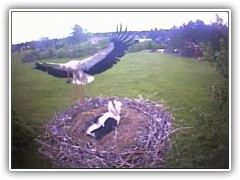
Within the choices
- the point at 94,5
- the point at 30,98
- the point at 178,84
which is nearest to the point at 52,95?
the point at 30,98

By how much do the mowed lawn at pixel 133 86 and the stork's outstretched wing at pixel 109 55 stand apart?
3 centimetres

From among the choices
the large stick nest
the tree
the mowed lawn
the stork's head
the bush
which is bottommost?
the large stick nest

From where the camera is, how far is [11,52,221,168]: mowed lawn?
2100 millimetres

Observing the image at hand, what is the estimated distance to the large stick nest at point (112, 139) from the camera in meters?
2.09

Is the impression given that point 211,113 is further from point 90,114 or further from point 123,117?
point 90,114

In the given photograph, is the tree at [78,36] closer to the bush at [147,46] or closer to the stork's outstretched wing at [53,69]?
the stork's outstretched wing at [53,69]

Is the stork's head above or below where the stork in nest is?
above

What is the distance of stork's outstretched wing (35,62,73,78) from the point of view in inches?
83.2

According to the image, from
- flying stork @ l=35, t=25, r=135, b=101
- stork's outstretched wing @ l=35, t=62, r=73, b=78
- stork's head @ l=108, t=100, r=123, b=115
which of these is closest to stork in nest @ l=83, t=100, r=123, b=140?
stork's head @ l=108, t=100, r=123, b=115

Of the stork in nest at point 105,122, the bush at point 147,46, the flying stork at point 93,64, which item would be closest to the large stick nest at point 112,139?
the stork in nest at point 105,122

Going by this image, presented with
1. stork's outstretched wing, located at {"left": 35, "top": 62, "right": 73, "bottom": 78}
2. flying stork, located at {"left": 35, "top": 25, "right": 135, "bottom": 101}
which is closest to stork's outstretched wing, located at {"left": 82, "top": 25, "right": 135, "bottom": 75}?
flying stork, located at {"left": 35, "top": 25, "right": 135, "bottom": 101}

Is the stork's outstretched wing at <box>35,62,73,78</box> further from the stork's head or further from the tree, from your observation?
the stork's head

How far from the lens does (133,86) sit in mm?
2104

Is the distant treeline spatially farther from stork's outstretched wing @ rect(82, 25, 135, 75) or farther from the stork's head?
the stork's head
